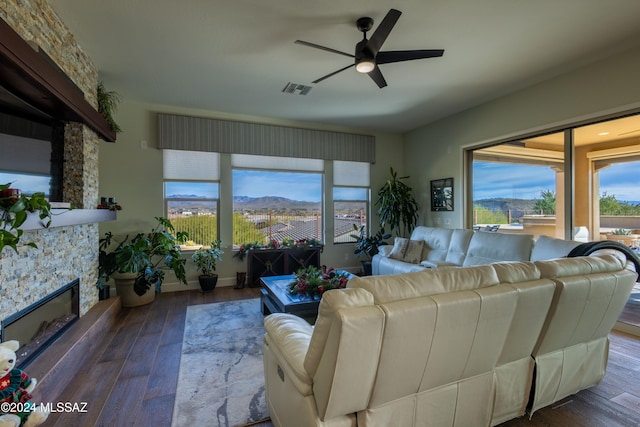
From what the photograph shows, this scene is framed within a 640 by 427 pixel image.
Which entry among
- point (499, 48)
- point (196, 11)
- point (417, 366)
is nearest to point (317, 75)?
point (196, 11)

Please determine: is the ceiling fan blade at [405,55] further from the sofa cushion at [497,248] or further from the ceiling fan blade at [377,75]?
the sofa cushion at [497,248]

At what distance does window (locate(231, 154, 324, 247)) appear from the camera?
510cm

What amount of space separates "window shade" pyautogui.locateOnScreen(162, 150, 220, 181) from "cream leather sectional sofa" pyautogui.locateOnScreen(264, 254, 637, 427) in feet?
12.1

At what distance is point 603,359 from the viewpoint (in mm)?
2072

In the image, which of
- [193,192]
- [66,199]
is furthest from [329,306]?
[193,192]

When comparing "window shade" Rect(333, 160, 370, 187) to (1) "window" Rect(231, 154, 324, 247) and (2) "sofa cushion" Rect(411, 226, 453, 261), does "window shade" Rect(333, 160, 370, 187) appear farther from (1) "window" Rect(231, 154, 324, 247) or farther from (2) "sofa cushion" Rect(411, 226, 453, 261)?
(2) "sofa cushion" Rect(411, 226, 453, 261)

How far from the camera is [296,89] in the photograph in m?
3.96

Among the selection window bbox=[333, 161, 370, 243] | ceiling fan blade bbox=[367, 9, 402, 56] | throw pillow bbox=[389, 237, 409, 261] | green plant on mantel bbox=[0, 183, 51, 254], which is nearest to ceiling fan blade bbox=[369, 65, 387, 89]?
ceiling fan blade bbox=[367, 9, 402, 56]

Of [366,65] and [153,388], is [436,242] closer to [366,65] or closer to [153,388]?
[366,65]

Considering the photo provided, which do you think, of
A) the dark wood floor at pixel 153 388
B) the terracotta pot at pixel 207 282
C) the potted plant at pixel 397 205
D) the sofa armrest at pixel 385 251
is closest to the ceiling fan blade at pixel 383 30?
the dark wood floor at pixel 153 388

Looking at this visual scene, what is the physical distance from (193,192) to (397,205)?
364 centimetres

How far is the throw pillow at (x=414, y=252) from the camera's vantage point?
450cm

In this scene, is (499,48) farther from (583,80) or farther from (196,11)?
(196,11)

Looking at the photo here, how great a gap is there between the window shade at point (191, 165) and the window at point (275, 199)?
0.34 meters
